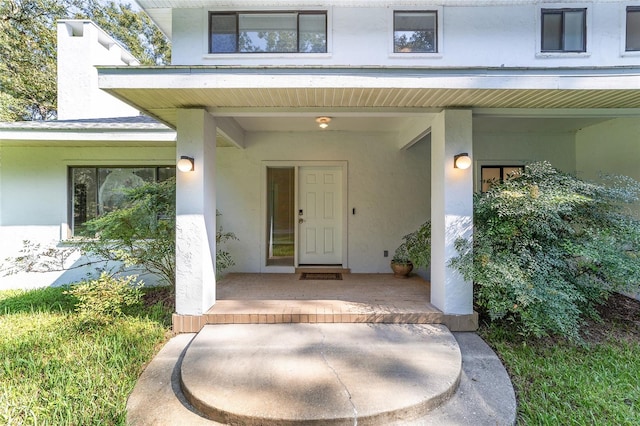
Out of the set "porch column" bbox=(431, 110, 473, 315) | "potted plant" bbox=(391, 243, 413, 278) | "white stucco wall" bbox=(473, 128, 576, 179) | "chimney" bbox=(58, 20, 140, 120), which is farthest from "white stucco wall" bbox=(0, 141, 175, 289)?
"white stucco wall" bbox=(473, 128, 576, 179)

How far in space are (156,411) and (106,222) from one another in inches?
133

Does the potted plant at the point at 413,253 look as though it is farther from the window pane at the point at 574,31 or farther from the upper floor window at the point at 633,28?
the upper floor window at the point at 633,28

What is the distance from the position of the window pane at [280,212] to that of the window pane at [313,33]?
234 centimetres

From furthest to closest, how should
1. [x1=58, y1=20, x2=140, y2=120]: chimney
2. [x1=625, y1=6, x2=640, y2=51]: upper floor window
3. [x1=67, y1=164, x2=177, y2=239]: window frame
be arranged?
1. [x1=58, y1=20, x2=140, y2=120]: chimney
2. [x1=67, y1=164, x2=177, y2=239]: window frame
3. [x1=625, y1=6, x2=640, y2=51]: upper floor window

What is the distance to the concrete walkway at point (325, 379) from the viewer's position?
228cm

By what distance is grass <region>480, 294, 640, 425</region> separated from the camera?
242cm

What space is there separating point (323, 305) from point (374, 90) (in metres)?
2.78

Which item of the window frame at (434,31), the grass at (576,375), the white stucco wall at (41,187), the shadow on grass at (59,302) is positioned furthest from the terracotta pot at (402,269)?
the white stucco wall at (41,187)

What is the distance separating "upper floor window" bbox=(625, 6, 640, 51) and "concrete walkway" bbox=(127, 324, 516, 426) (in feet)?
18.2

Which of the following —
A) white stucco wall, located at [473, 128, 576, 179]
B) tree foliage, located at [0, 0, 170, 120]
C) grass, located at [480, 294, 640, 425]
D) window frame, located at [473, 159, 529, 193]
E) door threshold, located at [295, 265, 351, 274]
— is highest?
tree foliage, located at [0, 0, 170, 120]

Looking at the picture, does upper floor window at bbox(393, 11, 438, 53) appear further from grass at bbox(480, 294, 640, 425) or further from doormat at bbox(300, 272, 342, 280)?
grass at bbox(480, 294, 640, 425)

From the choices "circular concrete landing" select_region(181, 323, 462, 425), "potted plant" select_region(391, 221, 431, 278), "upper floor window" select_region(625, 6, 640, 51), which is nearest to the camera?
"circular concrete landing" select_region(181, 323, 462, 425)

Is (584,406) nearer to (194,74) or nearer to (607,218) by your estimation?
(607,218)

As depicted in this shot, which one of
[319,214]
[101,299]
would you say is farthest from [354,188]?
[101,299]
